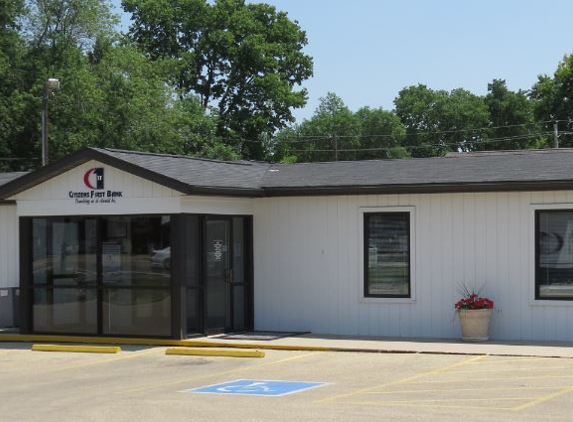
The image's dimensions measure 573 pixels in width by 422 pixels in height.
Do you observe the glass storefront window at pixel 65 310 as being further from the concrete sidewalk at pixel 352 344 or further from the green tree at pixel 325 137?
the green tree at pixel 325 137

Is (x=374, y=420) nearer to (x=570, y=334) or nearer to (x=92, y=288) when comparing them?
(x=570, y=334)

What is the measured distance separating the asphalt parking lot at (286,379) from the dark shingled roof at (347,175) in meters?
3.23

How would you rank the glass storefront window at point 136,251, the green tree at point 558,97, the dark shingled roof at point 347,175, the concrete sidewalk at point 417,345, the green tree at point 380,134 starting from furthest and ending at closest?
1. the green tree at point 380,134
2. the green tree at point 558,97
3. the glass storefront window at point 136,251
4. the dark shingled roof at point 347,175
5. the concrete sidewalk at point 417,345

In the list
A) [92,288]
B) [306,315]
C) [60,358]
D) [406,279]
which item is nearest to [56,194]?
[92,288]

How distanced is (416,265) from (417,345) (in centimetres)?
189

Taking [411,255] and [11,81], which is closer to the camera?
[411,255]

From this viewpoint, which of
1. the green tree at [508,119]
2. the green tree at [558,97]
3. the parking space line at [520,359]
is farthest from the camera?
the green tree at [508,119]

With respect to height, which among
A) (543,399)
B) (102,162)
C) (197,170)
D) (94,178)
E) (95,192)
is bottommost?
(543,399)

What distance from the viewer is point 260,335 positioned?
18.7 meters

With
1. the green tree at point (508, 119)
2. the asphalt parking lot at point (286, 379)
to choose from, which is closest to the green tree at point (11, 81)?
the asphalt parking lot at point (286, 379)

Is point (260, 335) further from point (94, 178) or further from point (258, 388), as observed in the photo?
point (258, 388)

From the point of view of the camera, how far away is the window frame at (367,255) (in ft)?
60.3

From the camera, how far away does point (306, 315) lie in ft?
63.6

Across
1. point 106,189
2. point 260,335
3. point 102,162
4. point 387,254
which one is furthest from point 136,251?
point 387,254
